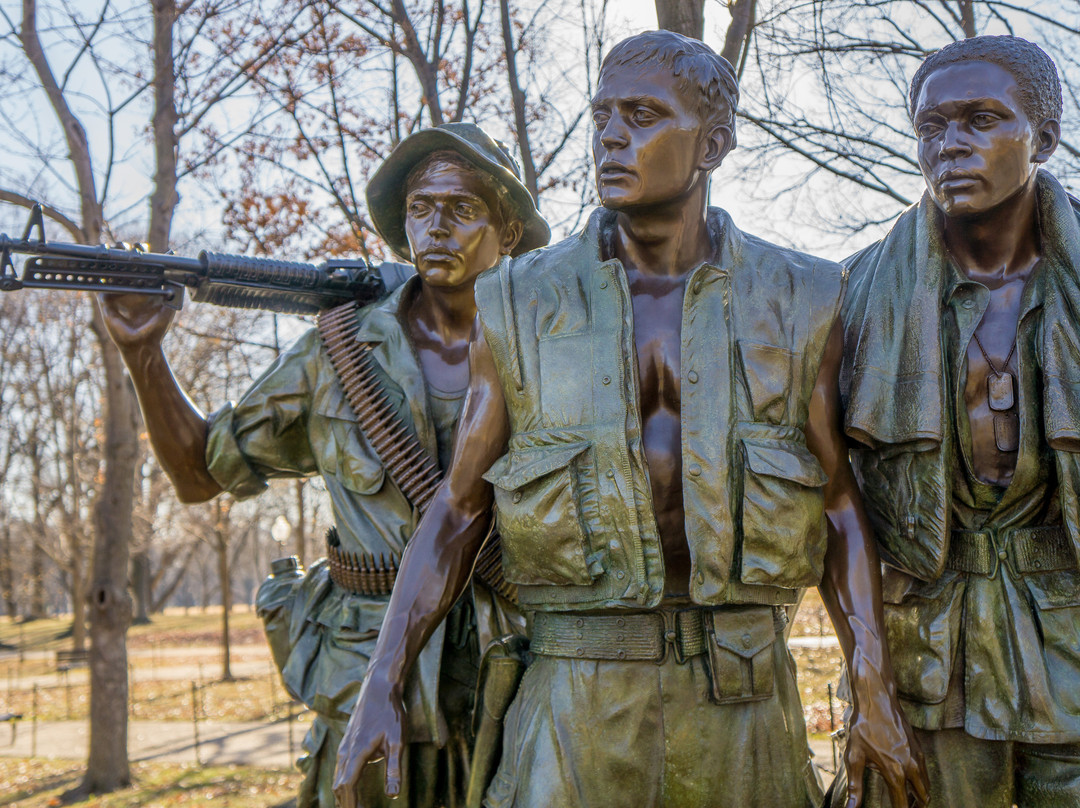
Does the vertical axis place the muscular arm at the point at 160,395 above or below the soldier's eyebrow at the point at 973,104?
below

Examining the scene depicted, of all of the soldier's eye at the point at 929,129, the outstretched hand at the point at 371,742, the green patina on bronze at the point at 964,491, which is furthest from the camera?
the soldier's eye at the point at 929,129

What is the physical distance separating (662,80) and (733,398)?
2.52 ft

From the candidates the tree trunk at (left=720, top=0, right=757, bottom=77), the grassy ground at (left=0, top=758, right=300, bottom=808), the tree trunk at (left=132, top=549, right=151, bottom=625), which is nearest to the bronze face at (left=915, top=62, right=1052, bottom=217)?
the tree trunk at (left=720, top=0, right=757, bottom=77)

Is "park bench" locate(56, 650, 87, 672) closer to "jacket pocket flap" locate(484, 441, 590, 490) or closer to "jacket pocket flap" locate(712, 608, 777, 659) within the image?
"jacket pocket flap" locate(484, 441, 590, 490)

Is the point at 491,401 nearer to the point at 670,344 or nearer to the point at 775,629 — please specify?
the point at 670,344

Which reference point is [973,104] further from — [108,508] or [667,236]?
[108,508]

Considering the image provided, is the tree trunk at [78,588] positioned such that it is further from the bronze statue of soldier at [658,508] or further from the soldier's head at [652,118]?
the soldier's head at [652,118]

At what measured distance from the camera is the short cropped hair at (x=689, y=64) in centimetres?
259

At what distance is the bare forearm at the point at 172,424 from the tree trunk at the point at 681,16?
118 inches

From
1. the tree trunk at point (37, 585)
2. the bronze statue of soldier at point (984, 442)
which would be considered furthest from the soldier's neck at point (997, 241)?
the tree trunk at point (37, 585)

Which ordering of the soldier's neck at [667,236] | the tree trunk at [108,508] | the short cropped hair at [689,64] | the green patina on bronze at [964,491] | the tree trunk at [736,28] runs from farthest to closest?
the tree trunk at [108,508] → the tree trunk at [736,28] → the green patina on bronze at [964,491] → the soldier's neck at [667,236] → the short cropped hair at [689,64]

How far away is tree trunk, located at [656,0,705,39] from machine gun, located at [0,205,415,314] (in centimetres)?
202

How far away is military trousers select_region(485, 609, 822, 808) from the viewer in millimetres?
2520

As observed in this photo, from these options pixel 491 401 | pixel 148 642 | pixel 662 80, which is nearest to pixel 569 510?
pixel 491 401
